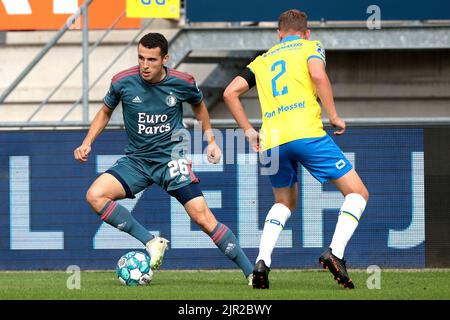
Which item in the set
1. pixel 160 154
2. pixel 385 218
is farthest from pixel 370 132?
pixel 160 154

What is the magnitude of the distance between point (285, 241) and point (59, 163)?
93.5 inches

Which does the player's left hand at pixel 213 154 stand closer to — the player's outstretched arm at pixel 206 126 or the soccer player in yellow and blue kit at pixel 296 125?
the player's outstretched arm at pixel 206 126

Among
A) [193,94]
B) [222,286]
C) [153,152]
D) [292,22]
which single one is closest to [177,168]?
[153,152]

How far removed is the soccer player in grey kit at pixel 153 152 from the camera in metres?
9.45

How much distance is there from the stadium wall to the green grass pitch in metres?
0.25

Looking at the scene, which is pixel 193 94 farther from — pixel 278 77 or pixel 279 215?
pixel 279 215

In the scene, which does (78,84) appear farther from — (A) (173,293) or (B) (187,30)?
(A) (173,293)

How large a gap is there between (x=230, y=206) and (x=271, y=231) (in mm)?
2867

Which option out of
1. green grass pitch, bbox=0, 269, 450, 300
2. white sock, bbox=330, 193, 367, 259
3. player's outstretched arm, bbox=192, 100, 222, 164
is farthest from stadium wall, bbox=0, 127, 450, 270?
white sock, bbox=330, 193, 367, 259

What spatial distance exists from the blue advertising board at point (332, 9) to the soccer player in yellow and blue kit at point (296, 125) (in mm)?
5140

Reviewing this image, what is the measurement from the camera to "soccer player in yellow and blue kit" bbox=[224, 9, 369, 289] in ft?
28.2

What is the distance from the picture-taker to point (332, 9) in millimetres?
14086

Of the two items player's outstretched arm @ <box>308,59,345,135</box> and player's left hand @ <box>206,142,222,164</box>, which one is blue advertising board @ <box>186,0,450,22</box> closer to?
player's left hand @ <box>206,142,222,164</box>

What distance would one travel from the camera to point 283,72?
28.7 feet
